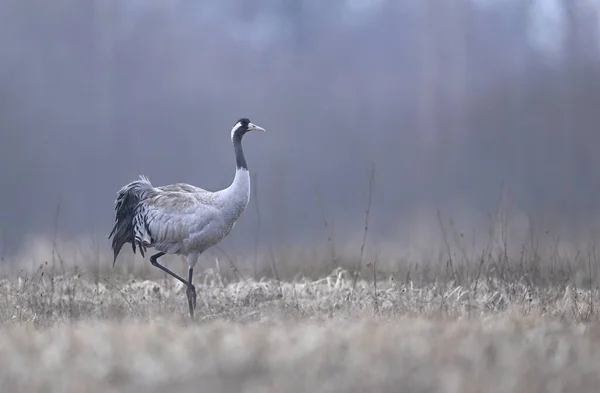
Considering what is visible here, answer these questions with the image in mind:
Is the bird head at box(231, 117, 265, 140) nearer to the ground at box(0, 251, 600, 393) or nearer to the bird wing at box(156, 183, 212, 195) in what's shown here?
the bird wing at box(156, 183, 212, 195)

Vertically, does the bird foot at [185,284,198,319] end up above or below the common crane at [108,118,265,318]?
below

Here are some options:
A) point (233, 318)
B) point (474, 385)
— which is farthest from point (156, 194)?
point (474, 385)

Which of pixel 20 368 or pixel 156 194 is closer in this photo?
pixel 20 368

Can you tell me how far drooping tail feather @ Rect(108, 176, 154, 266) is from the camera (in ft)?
31.6

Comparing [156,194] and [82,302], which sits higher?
[156,194]

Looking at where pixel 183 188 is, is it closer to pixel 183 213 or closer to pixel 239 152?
pixel 183 213

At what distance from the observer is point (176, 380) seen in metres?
4.62

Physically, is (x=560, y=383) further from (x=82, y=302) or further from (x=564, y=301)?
(x=82, y=302)

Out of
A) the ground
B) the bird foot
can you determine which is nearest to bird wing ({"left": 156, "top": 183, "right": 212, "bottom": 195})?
the bird foot

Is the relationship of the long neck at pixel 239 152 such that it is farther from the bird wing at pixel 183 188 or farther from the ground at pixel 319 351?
the ground at pixel 319 351

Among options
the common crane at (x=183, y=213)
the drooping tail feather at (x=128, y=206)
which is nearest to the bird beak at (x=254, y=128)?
A: the common crane at (x=183, y=213)

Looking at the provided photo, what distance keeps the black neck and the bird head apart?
22 mm

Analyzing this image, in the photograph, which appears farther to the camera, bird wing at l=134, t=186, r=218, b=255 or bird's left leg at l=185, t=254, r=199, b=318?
bird wing at l=134, t=186, r=218, b=255

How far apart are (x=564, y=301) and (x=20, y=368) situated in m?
5.48
